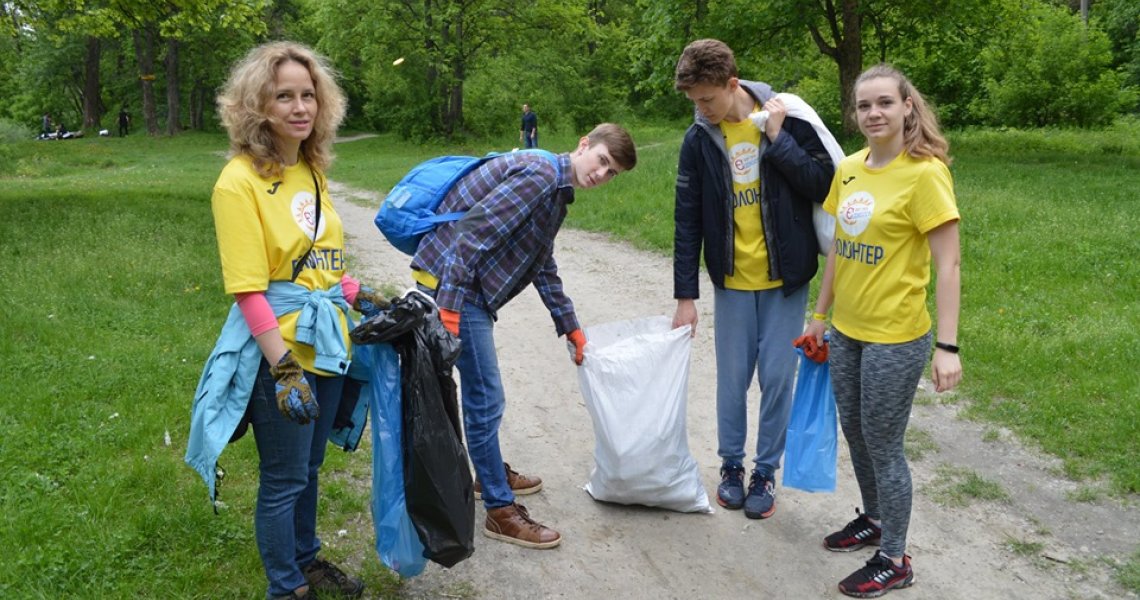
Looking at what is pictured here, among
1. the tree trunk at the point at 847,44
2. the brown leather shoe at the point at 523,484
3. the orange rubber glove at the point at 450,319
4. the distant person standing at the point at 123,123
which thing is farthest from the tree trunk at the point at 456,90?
the orange rubber glove at the point at 450,319

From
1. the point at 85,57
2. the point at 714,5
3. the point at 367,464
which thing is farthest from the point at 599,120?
the point at 367,464

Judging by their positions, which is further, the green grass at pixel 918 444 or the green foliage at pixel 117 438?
the green grass at pixel 918 444

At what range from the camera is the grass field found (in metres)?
3.69

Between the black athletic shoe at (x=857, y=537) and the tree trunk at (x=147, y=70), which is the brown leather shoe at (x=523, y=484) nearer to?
the black athletic shoe at (x=857, y=537)

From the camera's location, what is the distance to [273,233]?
274 cm

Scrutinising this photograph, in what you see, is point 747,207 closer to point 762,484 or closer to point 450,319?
point 762,484

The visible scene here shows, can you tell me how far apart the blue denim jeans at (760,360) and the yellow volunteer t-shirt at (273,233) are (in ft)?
5.81

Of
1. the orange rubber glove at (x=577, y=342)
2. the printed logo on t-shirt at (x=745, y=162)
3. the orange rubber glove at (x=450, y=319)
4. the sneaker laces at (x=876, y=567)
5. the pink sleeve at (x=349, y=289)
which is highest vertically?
the printed logo on t-shirt at (x=745, y=162)

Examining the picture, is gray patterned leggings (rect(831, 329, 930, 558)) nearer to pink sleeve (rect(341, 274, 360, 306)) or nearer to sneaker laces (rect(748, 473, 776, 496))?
sneaker laces (rect(748, 473, 776, 496))

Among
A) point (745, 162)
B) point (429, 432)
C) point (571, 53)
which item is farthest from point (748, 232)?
point (571, 53)

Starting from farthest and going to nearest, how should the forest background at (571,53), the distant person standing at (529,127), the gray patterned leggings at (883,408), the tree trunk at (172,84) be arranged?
the tree trunk at (172,84)
the distant person standing at (529,127)
the forest background at (571,53)
the gray patterned leggings at (883,408)

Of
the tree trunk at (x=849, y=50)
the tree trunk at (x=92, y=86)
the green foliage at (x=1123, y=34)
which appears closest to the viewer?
the tree trunk at (x=849, y=50)

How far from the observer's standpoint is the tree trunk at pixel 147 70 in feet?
125

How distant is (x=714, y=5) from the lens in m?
18.4
